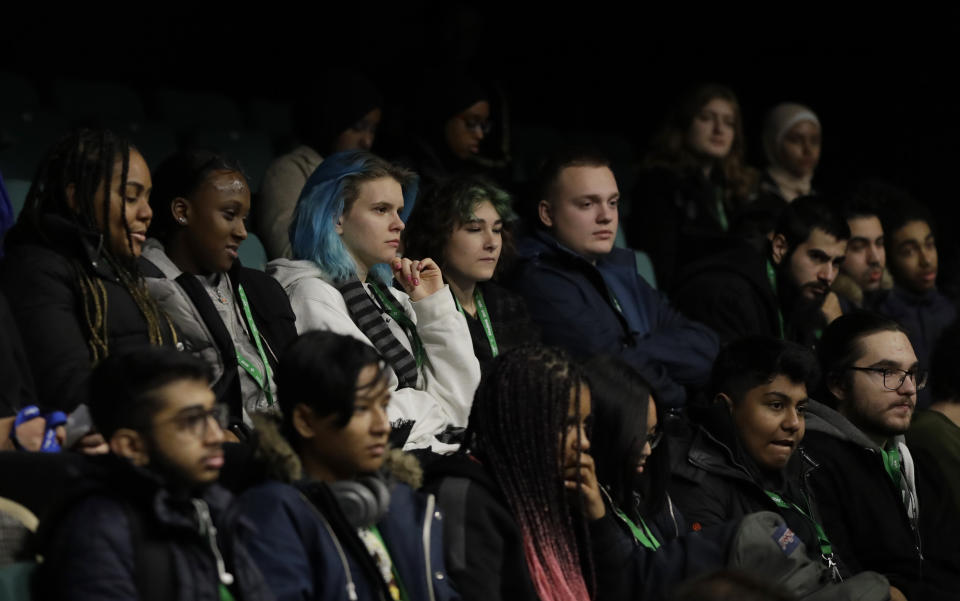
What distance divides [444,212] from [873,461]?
4.52ft

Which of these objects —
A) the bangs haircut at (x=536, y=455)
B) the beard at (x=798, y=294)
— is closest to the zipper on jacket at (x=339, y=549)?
the bangs haircut at (x=536, y=455)

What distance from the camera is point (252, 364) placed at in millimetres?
3498

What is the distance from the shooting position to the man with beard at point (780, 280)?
4836mm

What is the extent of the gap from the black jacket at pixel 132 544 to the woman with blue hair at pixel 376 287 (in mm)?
1189

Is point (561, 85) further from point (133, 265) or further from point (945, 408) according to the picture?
point (133, 265)

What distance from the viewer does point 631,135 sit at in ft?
26.4

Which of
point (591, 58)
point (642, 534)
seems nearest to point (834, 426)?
point (642, 534)

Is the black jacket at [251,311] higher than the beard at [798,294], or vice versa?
the black jacket at [251,311]

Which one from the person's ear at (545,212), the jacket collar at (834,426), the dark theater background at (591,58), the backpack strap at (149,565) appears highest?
the dark theater background at (591,58)

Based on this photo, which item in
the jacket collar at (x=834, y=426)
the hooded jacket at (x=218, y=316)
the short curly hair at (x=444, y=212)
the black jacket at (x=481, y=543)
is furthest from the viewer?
the short curly hair at (x=444, y=212)

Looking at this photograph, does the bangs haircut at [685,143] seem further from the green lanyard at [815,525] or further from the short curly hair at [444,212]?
the green lanyard at [815,525]

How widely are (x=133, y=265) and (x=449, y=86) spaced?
231 cm

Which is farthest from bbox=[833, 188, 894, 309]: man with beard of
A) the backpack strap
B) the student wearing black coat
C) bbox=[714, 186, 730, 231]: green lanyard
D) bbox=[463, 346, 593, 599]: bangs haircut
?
the backpack strap

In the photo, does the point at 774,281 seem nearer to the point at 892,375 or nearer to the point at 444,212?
the point at 892,375
